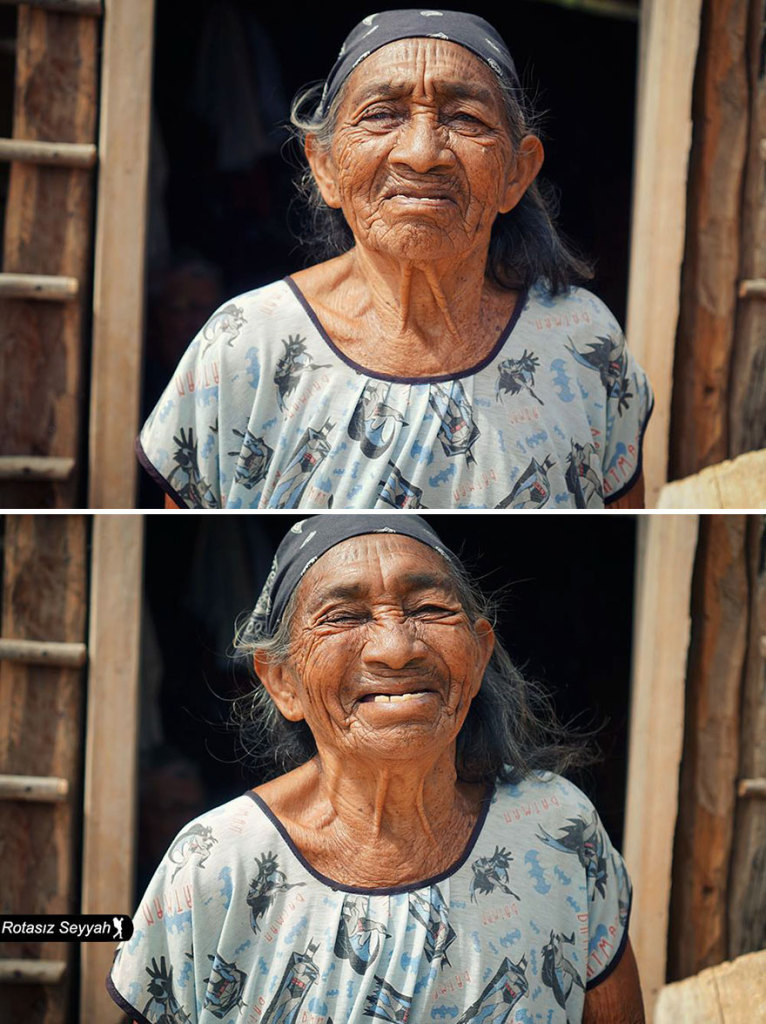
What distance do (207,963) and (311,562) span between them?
1.80ft

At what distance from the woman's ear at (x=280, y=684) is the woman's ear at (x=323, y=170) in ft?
2.00

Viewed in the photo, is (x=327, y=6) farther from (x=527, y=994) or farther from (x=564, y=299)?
(x=527, y=994)

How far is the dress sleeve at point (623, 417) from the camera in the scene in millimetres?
1716

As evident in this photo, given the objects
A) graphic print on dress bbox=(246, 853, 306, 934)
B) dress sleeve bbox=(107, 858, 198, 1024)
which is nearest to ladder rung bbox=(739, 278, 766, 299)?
graphic print on dress bbox=(246, 853, 306, 934)

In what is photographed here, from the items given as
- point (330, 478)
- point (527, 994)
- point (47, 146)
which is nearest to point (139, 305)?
point (47, 146)

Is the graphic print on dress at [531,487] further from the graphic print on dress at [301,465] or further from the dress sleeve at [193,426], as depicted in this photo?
the dress sleeve at [193,426]

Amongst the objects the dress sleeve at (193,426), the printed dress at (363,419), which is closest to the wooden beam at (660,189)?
the printed dress at (363,419)

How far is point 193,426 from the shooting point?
5.49ft

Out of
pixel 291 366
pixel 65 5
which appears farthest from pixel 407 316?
pixel 65 5

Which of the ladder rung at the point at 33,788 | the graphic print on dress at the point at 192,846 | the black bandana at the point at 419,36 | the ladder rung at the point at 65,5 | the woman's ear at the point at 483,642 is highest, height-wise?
the ladder rung at the point at 65,5

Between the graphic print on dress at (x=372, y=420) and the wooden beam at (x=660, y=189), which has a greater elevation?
the wooden beam at (x=660, y=189)

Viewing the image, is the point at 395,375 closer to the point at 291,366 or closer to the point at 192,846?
the point at 291,366

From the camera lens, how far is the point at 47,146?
66.6 inches

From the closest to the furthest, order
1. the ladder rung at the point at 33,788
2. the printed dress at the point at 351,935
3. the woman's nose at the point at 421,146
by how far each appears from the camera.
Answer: the woman's nose at the point at 421,146 < the printed dress at the point at 351,935 < the ladder rung at the point at 33,788
